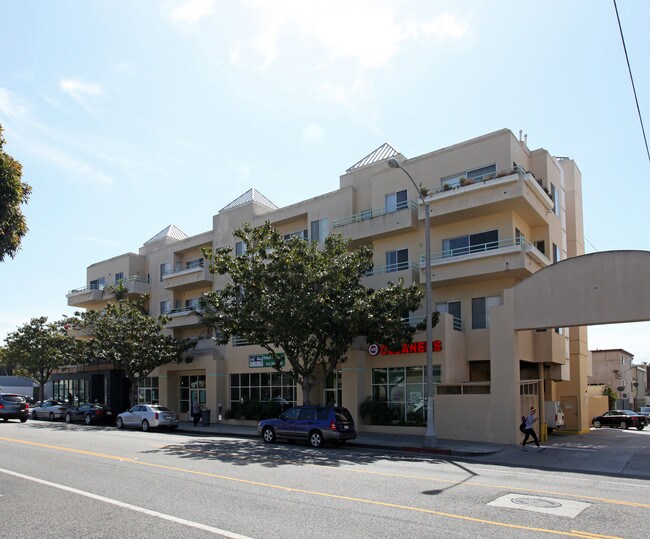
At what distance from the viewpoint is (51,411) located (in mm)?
39719

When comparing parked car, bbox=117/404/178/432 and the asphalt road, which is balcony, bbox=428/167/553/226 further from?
parked car, bbox=117/404/178/432

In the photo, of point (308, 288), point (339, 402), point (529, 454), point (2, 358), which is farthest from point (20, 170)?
point (2, 358)

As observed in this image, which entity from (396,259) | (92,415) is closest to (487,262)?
(396,259)

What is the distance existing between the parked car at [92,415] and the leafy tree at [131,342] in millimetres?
2180

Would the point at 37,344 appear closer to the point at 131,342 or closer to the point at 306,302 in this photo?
the point at 131,342

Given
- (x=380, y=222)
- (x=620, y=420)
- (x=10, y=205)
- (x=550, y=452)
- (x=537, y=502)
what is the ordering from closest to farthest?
1. (x=537, y=502)
2. (x=10, y=205)
3. (x=550, y=452)
4. (x=380, y=222)
5. (x=620, y=420)

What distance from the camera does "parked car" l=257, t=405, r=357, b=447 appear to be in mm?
21688

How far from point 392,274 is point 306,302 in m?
7.78

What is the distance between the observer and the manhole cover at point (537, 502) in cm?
1025

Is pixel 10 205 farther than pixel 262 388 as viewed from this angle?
No

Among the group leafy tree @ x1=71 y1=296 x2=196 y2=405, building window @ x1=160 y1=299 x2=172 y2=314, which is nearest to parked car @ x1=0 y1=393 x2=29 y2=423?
leafy tree @ x1=71 y1=296 x2=196 y2=405

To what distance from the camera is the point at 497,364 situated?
2450cm

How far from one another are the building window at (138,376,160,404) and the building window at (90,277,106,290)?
11017mm

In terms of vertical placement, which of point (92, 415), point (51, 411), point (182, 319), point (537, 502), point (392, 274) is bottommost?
point (51, 411)
